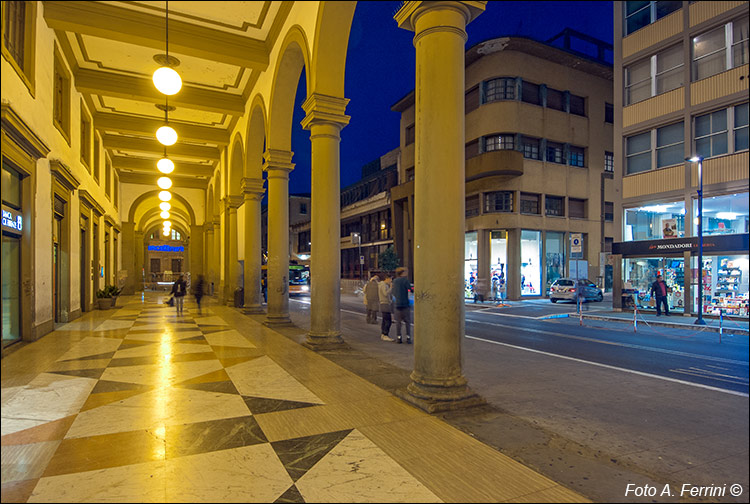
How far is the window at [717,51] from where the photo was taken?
44.2 ft

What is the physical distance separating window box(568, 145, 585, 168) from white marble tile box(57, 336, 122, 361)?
94.5 ft

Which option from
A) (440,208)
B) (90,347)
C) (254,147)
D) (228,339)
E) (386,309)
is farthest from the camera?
(254,147)

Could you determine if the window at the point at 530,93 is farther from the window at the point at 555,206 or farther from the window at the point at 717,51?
the window at the point at 717,51

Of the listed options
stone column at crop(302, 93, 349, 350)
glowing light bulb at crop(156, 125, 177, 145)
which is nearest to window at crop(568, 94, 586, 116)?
stone column at crop(302, 93, 349, 350)

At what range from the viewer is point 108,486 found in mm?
3125

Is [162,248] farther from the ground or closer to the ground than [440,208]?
farther from the ground

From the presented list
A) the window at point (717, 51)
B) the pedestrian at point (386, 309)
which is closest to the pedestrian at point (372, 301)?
the pedestrian at point (386, 309)

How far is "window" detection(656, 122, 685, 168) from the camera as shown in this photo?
1775 cm

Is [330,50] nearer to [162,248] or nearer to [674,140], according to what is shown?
[674,140]

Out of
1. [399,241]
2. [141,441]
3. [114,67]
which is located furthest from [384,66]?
[141,441]

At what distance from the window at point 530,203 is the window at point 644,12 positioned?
1087cm

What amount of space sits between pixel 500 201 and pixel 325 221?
70.6ft

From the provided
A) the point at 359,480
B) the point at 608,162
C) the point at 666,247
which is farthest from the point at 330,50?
the point at 608,162

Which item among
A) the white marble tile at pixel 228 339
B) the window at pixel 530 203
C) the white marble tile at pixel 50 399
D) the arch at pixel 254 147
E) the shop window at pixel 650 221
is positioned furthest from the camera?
the window at pixel 530 203
